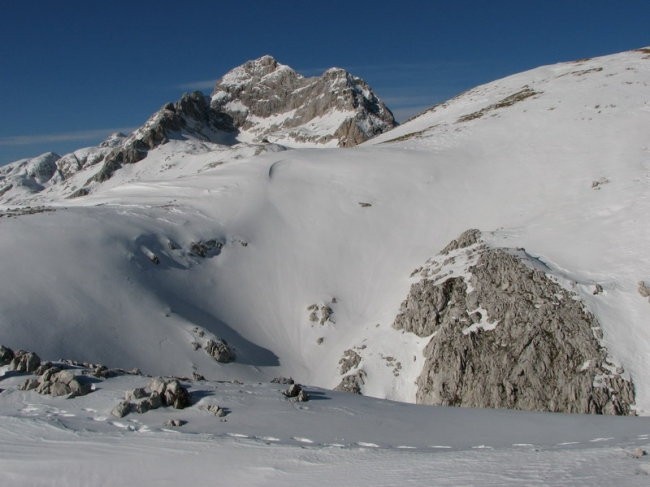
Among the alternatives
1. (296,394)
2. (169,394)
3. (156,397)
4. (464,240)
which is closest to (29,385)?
(156,397)

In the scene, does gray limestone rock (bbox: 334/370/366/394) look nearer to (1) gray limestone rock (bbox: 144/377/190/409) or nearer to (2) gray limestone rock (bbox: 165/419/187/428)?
(1) gray limestone rock (bbox: 144/377/190/409)

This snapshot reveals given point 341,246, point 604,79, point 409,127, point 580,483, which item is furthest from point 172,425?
point 409,127

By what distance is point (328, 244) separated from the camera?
40.3m

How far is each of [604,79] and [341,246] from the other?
43.5 m

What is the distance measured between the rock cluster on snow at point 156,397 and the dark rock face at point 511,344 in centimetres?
1760

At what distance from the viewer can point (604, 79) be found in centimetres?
6209

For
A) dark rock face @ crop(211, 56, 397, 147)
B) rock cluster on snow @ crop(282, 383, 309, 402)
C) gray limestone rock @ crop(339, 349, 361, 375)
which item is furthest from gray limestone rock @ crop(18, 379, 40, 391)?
dark rock face @ crop(211, 56, 397, 147)

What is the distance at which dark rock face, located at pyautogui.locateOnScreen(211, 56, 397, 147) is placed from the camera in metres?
149

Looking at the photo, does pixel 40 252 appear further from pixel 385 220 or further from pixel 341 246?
pixel 385 220

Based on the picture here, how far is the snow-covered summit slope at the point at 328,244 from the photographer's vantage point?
2698 centimetres

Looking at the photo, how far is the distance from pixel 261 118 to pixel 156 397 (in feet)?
568

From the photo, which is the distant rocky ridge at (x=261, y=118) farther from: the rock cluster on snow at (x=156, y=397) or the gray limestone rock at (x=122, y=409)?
the gray limestone rock at (x=122, y=409)

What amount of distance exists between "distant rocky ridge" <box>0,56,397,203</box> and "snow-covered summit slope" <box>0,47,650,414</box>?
82.8 metres

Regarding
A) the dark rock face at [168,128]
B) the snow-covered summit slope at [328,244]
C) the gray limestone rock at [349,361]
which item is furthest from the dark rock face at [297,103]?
the gray limestone rock at [349,361]
